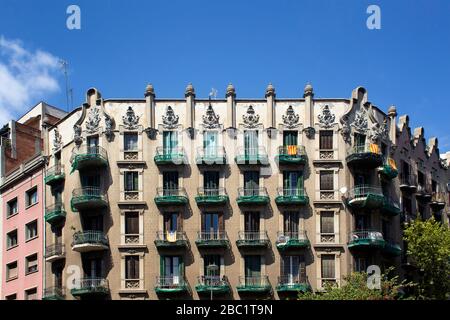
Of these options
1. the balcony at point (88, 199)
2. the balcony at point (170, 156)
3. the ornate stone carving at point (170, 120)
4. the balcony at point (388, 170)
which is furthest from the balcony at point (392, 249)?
the balcony at point (88, 199)

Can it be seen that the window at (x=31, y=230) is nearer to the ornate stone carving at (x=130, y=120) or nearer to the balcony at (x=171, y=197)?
the ornate stone carving at (x=130, y=120)

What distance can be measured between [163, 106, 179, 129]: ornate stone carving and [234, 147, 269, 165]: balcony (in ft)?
18.1

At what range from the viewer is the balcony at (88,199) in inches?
2216

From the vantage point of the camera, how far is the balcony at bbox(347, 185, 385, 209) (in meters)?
56.0

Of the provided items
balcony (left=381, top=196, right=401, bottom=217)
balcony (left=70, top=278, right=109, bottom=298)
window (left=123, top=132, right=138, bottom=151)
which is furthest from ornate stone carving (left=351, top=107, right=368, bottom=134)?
balcony (left=70, top=278, right=109, bottom=298)

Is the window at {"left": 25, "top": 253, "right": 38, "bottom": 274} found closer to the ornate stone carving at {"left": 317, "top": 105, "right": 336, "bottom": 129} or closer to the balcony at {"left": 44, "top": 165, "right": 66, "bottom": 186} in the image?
the balcony at {"left": 44, "top": 165, "right": 66, "bottom": 186}

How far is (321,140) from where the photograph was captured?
57.5 meters

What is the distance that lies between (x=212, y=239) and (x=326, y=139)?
1197 cm

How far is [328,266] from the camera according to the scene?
55344mm

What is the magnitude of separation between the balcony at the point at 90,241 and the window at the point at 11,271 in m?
10.3

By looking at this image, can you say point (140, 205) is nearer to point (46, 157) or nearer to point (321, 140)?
point (46, 157)

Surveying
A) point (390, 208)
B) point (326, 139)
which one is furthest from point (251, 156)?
point (390, 208)

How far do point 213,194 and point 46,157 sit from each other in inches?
618

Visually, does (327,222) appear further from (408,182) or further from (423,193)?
(423,193)
